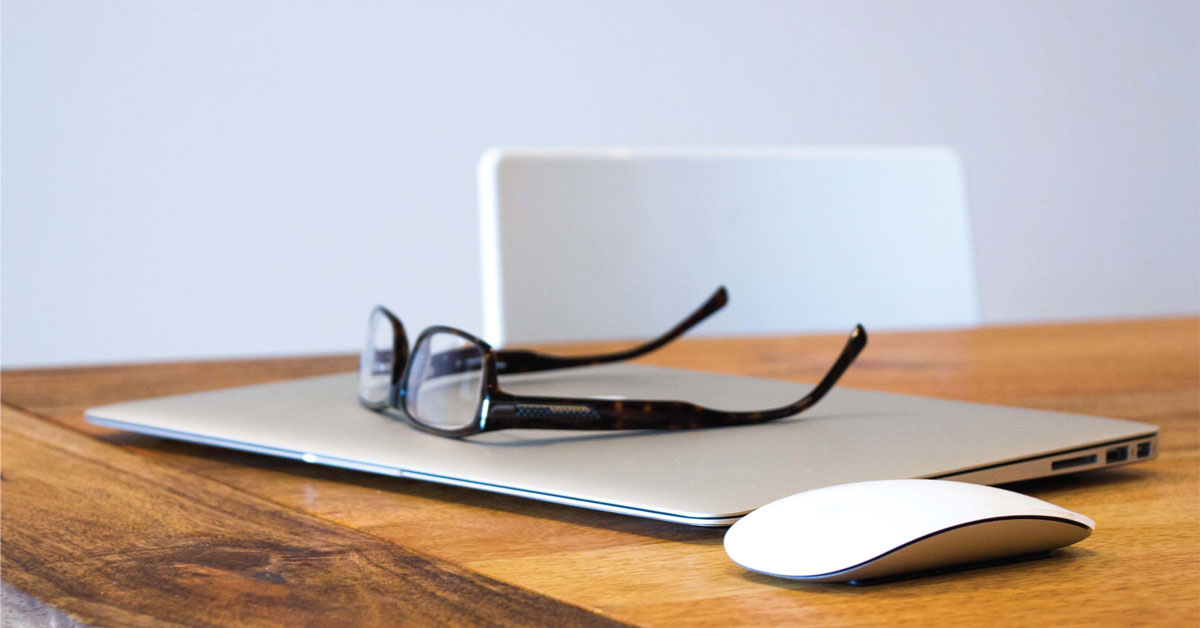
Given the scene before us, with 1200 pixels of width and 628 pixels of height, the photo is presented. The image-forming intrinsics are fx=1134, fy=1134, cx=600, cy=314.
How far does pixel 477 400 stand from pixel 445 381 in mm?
38

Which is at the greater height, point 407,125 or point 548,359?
point 407,125

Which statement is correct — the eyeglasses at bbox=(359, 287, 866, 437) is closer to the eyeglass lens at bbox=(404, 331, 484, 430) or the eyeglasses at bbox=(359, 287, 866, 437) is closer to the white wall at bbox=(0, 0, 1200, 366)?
the eyeglass lens at bbox=(404, 331, 484, 430)

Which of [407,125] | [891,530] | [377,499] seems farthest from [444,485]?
[407,125]

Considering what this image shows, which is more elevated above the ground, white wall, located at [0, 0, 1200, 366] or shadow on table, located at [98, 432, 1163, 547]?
white wall, located at [0, 0, 1200, 366]

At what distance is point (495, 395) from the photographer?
442mm

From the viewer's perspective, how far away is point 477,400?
45 cm

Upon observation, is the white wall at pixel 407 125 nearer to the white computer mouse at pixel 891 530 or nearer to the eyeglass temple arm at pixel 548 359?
the eyeglass temple arm at pixel 548 359

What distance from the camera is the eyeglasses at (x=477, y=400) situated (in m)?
0.44

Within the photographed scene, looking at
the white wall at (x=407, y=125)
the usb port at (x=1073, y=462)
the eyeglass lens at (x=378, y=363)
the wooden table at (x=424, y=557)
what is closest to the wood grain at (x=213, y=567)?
the wooden table at (x=424, y=557)

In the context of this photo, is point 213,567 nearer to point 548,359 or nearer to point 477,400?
point 477,400

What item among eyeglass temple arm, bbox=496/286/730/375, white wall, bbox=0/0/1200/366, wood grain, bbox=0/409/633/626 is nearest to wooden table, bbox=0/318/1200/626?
wood grain, bbox=0/409/633/626

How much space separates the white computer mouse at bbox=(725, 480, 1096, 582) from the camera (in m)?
0.28

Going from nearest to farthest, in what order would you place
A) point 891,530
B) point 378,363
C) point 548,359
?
point 891,530, point 378,363, point 548,359

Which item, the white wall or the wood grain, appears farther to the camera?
the white wall
